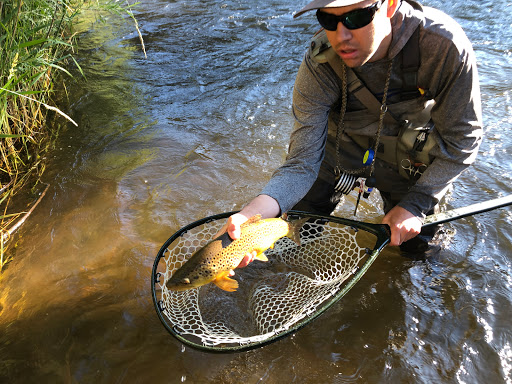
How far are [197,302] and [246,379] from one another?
23.7 inches

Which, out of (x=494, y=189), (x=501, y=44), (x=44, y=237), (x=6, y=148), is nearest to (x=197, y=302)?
(x=44, y=237)

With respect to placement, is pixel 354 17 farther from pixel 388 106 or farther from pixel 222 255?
pixel 222 255

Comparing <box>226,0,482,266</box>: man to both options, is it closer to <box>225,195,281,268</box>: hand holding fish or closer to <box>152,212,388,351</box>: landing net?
<box>225,195,281,268</box>: hand holding fish

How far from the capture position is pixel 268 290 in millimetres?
→ 3025

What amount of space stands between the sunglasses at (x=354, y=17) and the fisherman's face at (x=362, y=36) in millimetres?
16

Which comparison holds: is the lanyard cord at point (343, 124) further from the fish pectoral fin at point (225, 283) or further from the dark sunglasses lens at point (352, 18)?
the fish pectoral fin at point (225, 283)

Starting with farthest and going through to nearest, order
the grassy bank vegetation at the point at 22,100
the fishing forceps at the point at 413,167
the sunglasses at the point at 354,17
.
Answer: the grassy bank vegetation at the point at 22,100
the fishing forceps at the point at 413,167
the sunglasses at the point at 354,17

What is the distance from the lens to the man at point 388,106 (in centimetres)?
221

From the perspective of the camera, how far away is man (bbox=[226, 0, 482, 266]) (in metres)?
2.21

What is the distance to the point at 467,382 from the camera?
249 cm

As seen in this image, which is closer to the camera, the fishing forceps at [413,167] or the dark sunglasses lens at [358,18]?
the dark sunglasses lens at [358,18]

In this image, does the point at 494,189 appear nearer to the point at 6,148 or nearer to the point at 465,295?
the point at 465,295

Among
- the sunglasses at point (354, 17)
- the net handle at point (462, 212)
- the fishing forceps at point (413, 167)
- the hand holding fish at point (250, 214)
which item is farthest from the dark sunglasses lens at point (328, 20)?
the net handle at point (462, 212)

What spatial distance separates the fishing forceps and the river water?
80cm
